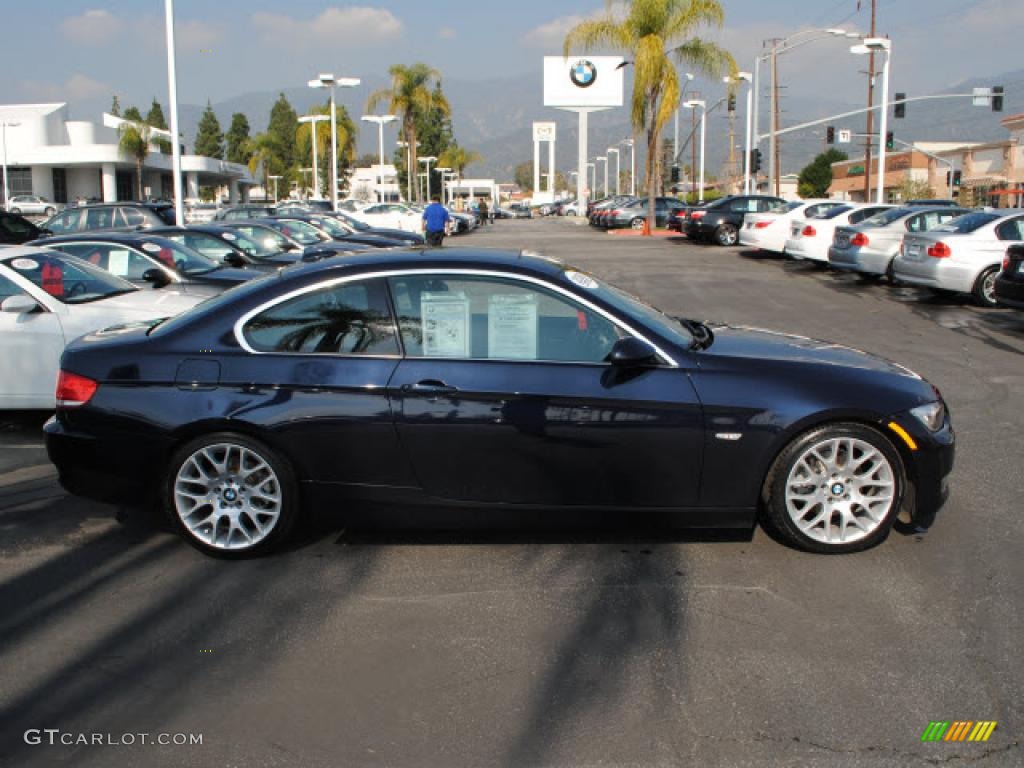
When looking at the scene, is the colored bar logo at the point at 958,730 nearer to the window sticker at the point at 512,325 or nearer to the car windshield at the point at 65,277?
the window sticker at the point at 512,325

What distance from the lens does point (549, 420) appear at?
472 cm

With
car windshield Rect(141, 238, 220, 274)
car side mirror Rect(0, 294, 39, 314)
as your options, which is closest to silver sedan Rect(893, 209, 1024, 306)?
car windshield Rect(141, 238, 220, 274)

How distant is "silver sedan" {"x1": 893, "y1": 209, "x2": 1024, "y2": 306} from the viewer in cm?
1462

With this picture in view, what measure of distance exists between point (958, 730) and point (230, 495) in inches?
133

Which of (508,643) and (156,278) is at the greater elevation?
(156,278)

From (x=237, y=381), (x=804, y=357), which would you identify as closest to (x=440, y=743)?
(x=237, y=381)

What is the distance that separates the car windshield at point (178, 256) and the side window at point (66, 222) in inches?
508

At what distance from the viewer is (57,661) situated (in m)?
3.96

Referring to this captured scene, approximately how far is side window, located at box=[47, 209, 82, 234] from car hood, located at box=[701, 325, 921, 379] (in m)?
21.1

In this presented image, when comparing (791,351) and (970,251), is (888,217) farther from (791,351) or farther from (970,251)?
(791,351)

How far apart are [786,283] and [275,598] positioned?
16.3m

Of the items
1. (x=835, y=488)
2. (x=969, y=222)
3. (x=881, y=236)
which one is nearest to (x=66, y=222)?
(x=881, y=236)

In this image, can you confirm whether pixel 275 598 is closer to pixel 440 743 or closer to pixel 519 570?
pixel 519 570

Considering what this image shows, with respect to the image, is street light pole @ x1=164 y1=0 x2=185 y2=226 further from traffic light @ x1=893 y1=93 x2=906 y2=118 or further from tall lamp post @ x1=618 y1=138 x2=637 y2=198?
traffic light @ x1=893 y1=93 x2=906 y2=118
